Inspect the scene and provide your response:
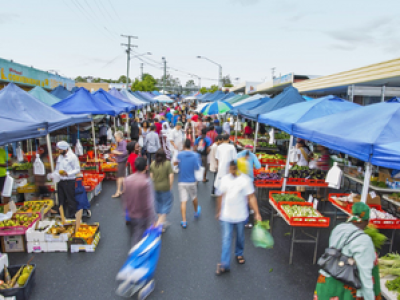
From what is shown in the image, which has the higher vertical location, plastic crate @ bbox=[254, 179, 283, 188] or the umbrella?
the umbrella

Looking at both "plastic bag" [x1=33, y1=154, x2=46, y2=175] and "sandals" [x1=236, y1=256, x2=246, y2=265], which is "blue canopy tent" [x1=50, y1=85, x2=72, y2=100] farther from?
"sandals" [x1=236, y1=256, x2=246, y2=265]

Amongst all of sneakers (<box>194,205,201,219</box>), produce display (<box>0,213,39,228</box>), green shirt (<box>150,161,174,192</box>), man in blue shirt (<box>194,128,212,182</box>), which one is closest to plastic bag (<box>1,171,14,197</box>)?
produce display (<box>0,213,39,228</box>)

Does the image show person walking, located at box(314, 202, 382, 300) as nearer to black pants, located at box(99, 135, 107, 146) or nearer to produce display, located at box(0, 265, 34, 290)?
produce display, located at box(0, 265, 34, 290)

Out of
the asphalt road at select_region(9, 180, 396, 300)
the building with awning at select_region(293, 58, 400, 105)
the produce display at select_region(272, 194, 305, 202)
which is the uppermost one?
the building with awning at select_region(293, 58, 400, 105)

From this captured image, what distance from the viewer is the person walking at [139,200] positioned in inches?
167

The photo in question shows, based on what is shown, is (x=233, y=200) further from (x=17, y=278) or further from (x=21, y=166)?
(x=21, y=166)

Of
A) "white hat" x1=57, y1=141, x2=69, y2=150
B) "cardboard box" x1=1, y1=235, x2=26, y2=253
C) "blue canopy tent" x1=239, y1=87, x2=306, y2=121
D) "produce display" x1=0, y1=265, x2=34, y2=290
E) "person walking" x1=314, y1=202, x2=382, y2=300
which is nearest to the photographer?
"person walking" x1=314, y1=202, x2=382, y2=300

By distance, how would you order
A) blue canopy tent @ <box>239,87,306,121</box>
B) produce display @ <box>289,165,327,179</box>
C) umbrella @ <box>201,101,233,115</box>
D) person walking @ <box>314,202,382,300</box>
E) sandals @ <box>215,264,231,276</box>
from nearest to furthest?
person walking @ <box>314,202,382,300</box>
sandals @ <box>215,264,231,276</box>
produce display @ <box>289,165,327,179</box>
blue canopy tent @ <box>239,87,306,121</box>
umbrella @ <box>201,101,233,115</box>

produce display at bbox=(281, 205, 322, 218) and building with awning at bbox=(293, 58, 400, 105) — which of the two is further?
building with awning at bbox=(293, 58, 400, 105)

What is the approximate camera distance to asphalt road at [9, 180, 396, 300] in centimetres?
421

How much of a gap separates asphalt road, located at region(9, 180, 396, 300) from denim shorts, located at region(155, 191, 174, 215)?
655mm

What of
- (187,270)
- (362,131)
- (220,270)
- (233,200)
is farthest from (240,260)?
(362,131)

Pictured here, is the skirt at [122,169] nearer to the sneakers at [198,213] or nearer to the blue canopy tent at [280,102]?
the sneakers at [198,213]

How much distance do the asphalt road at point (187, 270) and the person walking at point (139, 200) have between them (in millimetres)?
931
